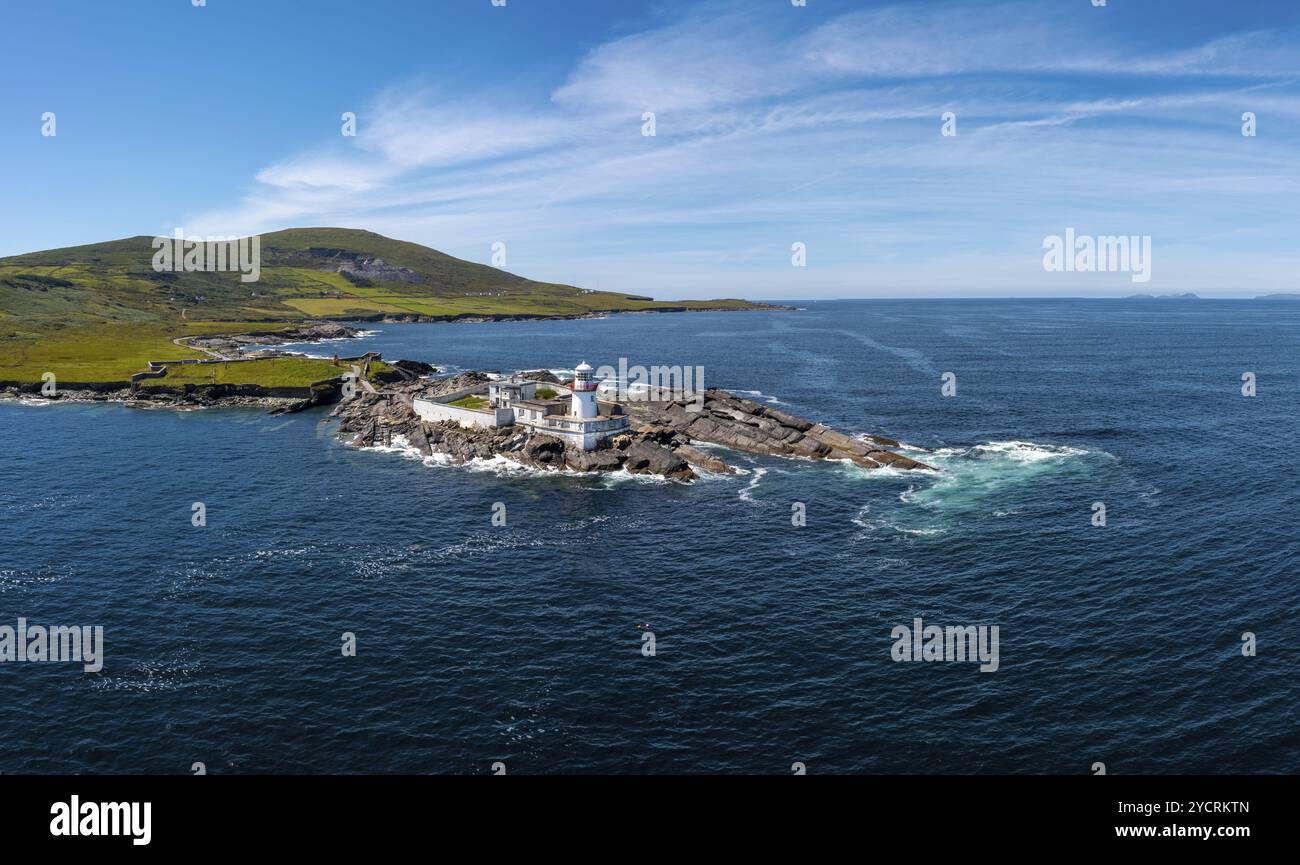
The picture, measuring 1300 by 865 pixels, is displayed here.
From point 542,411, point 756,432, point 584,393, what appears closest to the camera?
point 584,393

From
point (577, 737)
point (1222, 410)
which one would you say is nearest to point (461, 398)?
point (577, 737)

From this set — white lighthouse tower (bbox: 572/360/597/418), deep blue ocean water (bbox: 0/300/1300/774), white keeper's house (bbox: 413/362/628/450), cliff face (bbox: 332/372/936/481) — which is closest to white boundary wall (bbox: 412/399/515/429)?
white keeper's house (bbox: 413/362/628/450)

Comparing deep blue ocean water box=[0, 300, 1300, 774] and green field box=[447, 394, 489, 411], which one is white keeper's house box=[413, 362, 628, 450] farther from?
deep blue ocean water box=[0, 300, 1300, 774]

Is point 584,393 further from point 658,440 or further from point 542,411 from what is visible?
point 658,440

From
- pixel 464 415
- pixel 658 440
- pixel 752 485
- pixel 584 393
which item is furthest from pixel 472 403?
pixel 752 485

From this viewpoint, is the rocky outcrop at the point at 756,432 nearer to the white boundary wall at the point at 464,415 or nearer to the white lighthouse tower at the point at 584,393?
the white lighthouse tower at the point at 584,393
